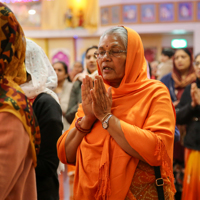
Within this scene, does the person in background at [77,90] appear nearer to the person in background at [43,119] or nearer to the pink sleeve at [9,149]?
the person in background at [43,119]

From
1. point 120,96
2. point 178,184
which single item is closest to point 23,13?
point 178,184

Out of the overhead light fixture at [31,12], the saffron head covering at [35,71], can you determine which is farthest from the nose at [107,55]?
the overhead light fixture at [31,12]

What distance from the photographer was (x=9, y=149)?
129 centimetres

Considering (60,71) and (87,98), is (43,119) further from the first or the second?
(60,71)

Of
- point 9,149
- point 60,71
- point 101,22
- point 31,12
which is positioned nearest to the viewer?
point 9,149

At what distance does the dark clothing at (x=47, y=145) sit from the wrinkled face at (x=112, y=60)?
1.53ft

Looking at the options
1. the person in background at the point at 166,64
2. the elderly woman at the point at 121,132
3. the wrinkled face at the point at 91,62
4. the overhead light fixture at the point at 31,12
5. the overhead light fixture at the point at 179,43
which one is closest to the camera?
the elderly woman at the point at 121,132

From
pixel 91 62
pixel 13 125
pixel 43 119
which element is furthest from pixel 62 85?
pixel 13 125

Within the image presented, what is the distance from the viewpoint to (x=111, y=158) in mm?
1733

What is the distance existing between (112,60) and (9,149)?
2.96 ft

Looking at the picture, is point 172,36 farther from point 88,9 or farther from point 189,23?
point 88,9

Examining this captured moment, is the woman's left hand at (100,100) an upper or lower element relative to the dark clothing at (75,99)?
upper

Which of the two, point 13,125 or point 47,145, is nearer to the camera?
point 13,125

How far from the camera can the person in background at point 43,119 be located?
1947mm
